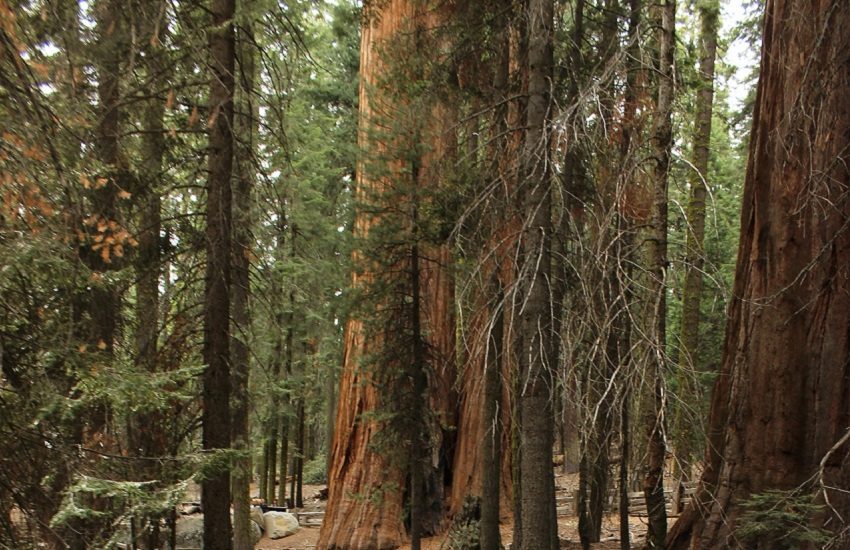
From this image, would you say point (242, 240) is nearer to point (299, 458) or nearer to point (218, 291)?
point (218, 291)

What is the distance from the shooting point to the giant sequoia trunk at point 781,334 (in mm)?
6105

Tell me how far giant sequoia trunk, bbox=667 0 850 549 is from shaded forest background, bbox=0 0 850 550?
27 millimetres

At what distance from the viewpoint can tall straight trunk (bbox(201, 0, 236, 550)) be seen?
749 centimetres

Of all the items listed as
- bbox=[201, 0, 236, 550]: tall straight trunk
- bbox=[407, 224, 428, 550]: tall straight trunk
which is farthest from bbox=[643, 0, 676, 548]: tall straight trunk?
bbox=[201, 0, 236, 550]: tall straight trunk

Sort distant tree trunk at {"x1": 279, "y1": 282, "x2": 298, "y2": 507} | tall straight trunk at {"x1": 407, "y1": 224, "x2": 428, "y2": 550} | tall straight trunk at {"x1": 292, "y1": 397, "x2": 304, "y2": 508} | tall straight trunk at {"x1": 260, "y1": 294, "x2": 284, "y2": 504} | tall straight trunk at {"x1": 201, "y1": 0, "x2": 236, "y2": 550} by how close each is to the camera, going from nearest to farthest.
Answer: tall straight trunk at {"x1": 201, "y1": 0, "x2": 236, "y2": 550} → tall straight trunk at {"x1": 407, "y1": 224, "x2": 428, "y2": 550} → tall straight trunk at {"x1": 260, "y1": 294, "x2": 284, "y2": 504} → distant tree trunk at {"x1": 279, "y1": 282, "x2": 298, "y2": 507} → tall straight trunk at {"x1": 292, "y1": 397, "x2": 304, "y2": 508}

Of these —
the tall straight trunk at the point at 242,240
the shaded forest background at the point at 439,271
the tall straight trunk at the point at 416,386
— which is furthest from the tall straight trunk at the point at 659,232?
the tall straight trunk at the point at 416,386

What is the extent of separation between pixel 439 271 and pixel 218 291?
5582 mm

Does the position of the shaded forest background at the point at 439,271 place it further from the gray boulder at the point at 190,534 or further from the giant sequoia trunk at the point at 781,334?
the gray boulder at the point at 190,534

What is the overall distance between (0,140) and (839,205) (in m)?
6.01

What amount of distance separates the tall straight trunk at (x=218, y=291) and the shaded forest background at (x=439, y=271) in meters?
0.03

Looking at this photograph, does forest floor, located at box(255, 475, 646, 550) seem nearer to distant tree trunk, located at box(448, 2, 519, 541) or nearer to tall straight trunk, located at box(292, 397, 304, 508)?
distant tree trunk, located at box(448, 2, 519, 541)

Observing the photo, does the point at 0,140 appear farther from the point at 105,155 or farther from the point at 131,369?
the point at 105,155

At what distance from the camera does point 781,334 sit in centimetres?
658

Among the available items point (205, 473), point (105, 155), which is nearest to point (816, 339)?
point (205, 473)
